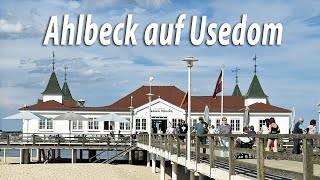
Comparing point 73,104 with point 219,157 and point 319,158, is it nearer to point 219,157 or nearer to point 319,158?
point 219,157

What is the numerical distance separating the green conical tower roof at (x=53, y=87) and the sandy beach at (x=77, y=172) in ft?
65.9

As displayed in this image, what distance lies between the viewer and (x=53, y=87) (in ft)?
180

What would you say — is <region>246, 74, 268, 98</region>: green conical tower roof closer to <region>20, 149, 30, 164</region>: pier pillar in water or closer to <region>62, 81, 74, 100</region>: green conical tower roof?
<region>20, 149, 30, 164</region>: pier pillar in water

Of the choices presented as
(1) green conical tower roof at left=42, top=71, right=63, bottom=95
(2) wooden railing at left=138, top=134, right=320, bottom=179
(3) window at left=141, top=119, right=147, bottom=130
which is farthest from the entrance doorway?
(2) wooden railing at left=138, top=134, right=320, bottom=179

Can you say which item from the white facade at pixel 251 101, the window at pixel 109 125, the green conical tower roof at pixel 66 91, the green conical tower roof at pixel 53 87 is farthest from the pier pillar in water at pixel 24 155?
the green conical tower roof at pixel 66 91

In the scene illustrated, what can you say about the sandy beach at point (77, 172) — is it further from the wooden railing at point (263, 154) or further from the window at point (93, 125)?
the window at point (93, 125)

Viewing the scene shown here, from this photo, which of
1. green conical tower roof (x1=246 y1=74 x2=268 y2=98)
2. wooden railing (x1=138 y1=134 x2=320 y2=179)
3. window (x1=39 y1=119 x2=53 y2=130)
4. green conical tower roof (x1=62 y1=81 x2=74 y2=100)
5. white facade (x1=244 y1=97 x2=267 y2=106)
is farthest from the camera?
green conical tower roof (x1=62 y1=81 x2=74 y2=100)

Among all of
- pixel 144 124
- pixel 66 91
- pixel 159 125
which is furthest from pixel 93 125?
pixel 66 91

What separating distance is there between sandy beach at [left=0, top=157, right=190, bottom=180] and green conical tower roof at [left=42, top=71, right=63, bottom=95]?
2009 cm

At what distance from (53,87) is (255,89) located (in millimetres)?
17338

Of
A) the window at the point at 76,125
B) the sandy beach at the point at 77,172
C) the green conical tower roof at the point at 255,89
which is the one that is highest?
the green conical tower roof at the point at 255,89

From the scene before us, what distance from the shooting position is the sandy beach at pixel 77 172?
97.7ft

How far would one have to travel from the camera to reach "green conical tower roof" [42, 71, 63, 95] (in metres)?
54.5

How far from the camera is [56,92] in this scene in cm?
5450
